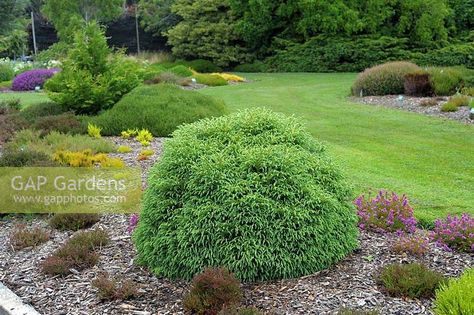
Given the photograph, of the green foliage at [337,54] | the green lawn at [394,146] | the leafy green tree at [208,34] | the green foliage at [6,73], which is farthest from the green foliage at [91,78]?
the leafy green tree at [208,34]

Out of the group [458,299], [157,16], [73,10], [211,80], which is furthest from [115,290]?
[157,16]

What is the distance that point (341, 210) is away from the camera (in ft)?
13.4

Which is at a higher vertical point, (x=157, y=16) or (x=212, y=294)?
(x=157, y=16)

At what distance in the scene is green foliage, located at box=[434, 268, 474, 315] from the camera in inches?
113

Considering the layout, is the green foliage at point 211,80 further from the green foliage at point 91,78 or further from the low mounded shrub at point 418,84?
the green foliage at point 91,78

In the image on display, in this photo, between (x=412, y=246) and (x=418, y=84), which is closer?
(x=412, y=246)

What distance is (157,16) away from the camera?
105ft

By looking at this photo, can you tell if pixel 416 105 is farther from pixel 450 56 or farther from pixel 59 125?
pixel 450 56

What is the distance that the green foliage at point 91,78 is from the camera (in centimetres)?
966

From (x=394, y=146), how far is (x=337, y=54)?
17.6 metres

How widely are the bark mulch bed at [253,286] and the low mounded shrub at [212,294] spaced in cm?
14

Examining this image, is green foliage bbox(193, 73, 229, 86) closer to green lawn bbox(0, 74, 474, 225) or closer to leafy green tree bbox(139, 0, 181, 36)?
green lawn bbox(0, 74, 474, 225)

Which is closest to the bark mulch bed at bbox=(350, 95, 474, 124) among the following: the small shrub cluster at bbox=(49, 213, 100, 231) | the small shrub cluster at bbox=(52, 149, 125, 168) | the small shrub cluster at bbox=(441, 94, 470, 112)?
the small shrub cluster at bbox=(441, 94, 470, 112)

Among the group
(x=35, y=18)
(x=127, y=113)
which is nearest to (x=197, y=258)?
(x=127, y=113)
